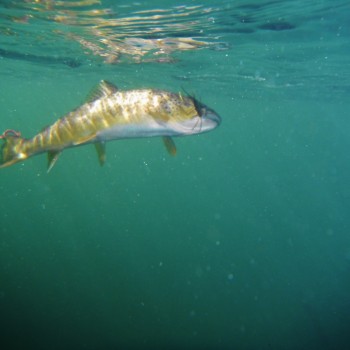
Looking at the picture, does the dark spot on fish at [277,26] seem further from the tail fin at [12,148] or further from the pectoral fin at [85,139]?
the tail fin at [12,148]

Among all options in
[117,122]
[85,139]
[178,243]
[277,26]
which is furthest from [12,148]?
[178,243]

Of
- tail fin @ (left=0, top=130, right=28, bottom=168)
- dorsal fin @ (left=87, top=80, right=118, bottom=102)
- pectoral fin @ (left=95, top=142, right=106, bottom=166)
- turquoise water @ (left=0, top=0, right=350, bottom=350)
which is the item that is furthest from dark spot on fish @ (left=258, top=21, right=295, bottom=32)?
tail fin @ (left=0, top=130, right=28, bottom=168)

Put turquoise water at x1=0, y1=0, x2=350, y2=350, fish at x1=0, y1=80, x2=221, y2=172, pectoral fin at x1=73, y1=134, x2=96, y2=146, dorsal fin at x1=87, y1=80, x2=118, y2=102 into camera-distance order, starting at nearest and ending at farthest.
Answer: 1. fish at x1=0, y1=80, x2=221, y2=172
2. pectoral fin at x1=73, y1=134, x2=96, y2=146
3. dorsal fin at x1=87, y1=80, x2=118, y2=102
4. turquoise water at x1=0, y1=0, x2=350, y2=350

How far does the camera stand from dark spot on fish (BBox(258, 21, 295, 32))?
1210 centimetres

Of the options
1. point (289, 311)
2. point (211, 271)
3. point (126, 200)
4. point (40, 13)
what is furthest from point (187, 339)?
point (126, 200)

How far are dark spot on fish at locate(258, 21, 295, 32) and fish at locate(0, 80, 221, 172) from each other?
1009 cm

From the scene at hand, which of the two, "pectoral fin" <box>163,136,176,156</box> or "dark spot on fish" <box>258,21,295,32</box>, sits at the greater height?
"dark spot on fish" <box>258,21,295,32</box>

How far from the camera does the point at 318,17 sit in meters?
11.3

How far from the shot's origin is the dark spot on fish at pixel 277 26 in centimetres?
1210

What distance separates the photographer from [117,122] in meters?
3.88

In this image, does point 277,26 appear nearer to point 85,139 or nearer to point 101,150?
point 101,150

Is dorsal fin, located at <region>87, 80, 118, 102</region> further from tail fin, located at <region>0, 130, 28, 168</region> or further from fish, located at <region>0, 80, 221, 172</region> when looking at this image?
tail fin, located at <region>0, 130, 28, 168</region>

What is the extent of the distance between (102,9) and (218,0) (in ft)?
13.2

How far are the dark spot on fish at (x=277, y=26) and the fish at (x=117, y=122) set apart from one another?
10.1 m
